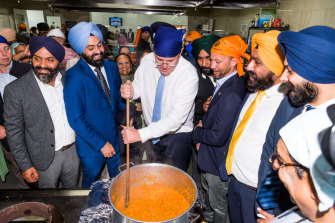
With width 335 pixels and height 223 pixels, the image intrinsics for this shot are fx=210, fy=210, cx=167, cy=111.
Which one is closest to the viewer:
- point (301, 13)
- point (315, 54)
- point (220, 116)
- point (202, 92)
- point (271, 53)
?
point (315, 54)

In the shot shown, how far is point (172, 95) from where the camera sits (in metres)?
2.16

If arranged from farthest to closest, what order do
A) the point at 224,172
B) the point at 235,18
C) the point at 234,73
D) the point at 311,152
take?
1. the point at 235,18
2. the point at 234,73
3. the point at 224,172
4. the point at 311,152

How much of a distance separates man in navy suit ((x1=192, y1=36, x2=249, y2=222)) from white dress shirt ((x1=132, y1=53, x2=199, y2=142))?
0.21m

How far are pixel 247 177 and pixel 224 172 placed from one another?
0.28 meters

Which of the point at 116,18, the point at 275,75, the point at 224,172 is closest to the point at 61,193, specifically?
the point at 224,172

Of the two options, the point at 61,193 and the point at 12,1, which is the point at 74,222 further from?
the point at 12,1

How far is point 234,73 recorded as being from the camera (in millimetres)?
2064

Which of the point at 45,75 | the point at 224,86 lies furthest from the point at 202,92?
the point at 45,75

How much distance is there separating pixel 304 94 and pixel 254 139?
0.54m

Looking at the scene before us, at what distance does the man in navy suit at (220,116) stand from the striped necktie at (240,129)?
130 millimetres

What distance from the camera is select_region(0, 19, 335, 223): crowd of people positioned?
130 cm

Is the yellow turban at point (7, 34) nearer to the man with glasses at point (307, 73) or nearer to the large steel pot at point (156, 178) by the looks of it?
the large steel pot at point (156, 178)

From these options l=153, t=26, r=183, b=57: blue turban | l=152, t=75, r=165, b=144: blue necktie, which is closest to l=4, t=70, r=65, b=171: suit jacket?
l=152, t=75, r=165, b=144: blue necktie

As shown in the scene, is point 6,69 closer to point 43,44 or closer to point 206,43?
point 43,44
